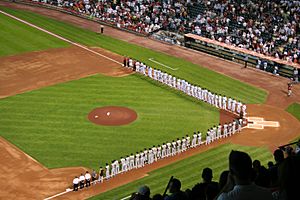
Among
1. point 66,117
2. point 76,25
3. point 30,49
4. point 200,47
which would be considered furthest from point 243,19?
point 66,117

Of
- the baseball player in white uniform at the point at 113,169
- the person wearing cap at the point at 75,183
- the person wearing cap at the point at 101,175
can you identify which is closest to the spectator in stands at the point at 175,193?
the person wearing cap at the point at 75,183

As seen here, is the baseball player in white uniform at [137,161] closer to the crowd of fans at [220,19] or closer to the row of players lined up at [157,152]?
the row of players lined up at [157,152]

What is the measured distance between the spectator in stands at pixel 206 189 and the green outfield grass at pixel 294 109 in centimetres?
2604

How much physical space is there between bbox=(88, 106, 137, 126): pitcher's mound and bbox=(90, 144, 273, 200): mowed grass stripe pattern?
6.24 m

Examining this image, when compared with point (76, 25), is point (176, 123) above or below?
below

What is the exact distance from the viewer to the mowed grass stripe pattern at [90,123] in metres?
29.9

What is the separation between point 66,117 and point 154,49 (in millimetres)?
16729

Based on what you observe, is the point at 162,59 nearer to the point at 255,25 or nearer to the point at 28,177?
the point at 255,25

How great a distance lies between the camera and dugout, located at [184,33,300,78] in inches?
1702

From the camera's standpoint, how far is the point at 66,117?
1345 inches

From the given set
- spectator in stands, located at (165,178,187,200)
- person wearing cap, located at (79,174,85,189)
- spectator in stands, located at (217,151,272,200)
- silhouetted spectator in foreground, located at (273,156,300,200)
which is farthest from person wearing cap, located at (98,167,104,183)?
silhouetted spectator in foreground, located at (273,156,300,200)

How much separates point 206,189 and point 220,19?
4476 centimetres

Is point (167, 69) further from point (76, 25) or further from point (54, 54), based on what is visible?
point (76, 25)

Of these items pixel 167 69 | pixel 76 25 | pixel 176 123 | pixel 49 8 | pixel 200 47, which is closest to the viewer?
pixel 176 123
